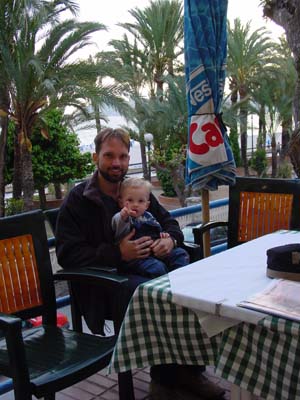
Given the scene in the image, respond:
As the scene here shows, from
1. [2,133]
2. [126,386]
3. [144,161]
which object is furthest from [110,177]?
[144,161]

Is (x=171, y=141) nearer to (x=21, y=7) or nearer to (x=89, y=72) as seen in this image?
(x=89, y=72)

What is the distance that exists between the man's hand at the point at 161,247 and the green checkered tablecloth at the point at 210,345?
→ 88 centimetres

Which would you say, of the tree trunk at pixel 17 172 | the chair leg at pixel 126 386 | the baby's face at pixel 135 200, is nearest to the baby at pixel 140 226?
the baby's face at pixel 135 200

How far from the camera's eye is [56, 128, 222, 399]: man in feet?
7.87

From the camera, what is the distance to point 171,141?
60.8ft

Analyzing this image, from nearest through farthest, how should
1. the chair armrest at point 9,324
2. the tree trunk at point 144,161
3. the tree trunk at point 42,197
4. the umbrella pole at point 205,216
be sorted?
1. the chair armrest at point 9,324
2. the umbrella pole at point 205,216
3. the tree trunk at point 42,197
4. the tree trunk at point 144,161

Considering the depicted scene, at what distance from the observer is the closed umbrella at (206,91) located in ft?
9.82

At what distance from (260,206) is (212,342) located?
5.97ft

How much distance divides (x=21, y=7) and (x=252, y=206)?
8.54 meters

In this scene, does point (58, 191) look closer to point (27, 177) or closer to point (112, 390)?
point (27, 177)

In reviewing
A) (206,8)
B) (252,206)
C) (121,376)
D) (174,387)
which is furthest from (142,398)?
(206,8)

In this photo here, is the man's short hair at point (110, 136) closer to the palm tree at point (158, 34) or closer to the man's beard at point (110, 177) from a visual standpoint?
the man's beard at point (110, 177)

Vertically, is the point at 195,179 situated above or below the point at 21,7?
below

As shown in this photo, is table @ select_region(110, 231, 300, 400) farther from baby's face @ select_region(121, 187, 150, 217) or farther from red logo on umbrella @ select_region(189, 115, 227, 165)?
red logo on umbrella @ select_region(189, 115, 227, 165)
